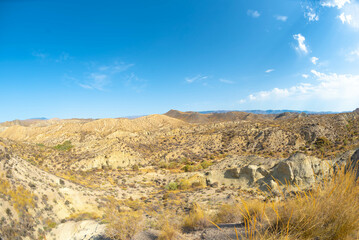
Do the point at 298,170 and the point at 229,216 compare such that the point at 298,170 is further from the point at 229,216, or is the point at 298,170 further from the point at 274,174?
the point at 229,216

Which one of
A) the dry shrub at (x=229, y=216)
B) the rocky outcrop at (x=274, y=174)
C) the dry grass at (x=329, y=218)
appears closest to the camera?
the dry grass at (x=329, y=218)

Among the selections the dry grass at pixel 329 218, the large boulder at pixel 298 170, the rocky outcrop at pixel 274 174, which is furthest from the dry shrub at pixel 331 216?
the large boulder at pixel 298 170

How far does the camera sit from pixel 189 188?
817 inches

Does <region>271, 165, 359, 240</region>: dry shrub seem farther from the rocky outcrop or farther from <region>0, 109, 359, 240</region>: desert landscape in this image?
the rocky outcrop

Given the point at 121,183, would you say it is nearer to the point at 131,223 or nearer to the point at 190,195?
the point at 190,195

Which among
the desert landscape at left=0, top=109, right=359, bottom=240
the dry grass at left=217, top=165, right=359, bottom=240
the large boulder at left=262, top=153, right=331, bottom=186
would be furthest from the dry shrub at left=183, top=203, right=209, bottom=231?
the large boulder at left=262, top=153, right=331, bottom=186

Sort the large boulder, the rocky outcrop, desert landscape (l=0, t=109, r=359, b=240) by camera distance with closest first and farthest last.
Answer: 1. desert landscape (l=0, t=109, r=359, b=240)
2. the large boulder
3. the rocky outcrop

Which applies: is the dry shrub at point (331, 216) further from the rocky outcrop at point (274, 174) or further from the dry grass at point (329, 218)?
the rocky outcrop at point (274, 174)

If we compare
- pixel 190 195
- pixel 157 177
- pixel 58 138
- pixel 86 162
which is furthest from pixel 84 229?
pixel 58 138

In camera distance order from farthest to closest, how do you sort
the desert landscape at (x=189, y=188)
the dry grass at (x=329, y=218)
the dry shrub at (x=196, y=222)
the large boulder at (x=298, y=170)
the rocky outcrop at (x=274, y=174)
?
the rocky outcrop at (x=274, y=174), the large boulder at (x=298, y=170), the dry shrub at (x=196, y=222), the desert landscape at (x=189, y=188), the dry grass at (x=329, y=218)

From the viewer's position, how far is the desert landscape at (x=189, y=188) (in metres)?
2.27

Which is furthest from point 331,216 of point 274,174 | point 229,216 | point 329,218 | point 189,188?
point 189,188

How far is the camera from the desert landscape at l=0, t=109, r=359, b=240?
7.43 feet

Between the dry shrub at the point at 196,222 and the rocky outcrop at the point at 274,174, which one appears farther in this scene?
the rocky outcrop at the point at 274,174
